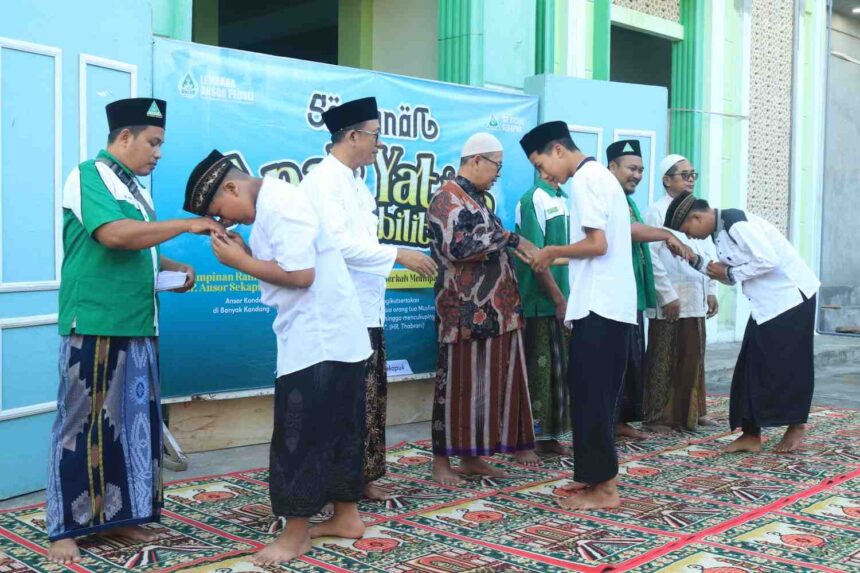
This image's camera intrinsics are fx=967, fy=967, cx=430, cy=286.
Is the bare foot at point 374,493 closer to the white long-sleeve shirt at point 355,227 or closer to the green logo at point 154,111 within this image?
the white long-sleeve shirt at point 355,227

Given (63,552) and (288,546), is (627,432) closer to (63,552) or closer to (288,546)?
(288,546)

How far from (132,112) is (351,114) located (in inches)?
35.7

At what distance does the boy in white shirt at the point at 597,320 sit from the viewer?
13.6 feet

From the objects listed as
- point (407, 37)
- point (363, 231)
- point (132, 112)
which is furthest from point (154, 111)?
point (407, 37)

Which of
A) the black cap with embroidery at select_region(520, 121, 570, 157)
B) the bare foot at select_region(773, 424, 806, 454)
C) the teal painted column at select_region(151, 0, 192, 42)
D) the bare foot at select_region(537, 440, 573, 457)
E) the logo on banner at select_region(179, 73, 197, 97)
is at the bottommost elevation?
the bare foot at select_region(537, 440, 573, 457)

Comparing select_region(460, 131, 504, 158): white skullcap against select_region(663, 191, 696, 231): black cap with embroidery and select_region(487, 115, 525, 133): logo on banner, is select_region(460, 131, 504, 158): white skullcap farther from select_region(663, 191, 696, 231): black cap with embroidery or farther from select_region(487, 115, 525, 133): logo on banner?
select_region(487, 115, 525, 133): logo on banner

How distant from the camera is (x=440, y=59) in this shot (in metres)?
7.52

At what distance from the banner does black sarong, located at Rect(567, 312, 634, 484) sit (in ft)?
6.66

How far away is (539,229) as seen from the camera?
5.32 m

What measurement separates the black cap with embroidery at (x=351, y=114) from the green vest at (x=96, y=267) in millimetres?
944

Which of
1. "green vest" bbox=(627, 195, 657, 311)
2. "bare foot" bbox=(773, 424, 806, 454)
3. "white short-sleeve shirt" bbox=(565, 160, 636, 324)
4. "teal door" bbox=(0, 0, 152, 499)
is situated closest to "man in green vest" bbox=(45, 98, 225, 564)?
"teal door" bbox=(0, 0, 152, 499)

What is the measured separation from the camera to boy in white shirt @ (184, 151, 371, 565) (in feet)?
10.8

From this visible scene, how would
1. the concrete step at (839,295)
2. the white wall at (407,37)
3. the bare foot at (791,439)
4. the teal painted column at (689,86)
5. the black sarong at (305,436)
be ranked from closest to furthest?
the black sarong at (305,436)
the bare foot at (791,439)
the white wall at (407,37)
the teal painted column at (689,86)
the concrete step at (839,295)

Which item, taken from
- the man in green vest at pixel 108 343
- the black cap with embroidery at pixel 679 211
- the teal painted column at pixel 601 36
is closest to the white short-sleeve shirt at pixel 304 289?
the man in green vest at pixel 108 343
